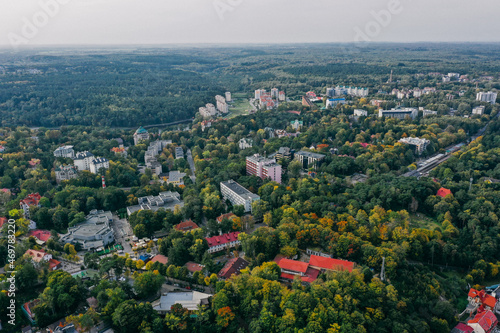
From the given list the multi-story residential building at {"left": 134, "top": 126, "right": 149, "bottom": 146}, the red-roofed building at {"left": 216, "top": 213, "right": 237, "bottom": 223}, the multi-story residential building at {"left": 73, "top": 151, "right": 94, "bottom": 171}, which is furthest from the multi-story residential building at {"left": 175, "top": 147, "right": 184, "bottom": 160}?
the red-roofed building at {"left": 216, "top": 213, "right": 237, "bottom": 223}

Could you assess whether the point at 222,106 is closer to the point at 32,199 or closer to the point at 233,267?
the point at 32,199

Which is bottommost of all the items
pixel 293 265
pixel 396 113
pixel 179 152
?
pixel 293 265

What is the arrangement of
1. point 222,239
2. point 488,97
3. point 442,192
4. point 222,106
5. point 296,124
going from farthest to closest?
point 222,106, point 488,97, point 296,124, point 442,192, point 222,239


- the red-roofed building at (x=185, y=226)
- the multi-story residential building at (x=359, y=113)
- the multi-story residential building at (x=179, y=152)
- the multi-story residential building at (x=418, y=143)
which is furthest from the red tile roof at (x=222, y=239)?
the multi-story residential building at (x=359, y=113)

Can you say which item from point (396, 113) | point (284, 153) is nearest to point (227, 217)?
point (284, 153)

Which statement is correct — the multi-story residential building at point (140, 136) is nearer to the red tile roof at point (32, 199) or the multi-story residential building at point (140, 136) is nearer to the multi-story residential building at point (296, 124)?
the red tile roof at point (32, 199)

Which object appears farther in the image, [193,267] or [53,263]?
[53,263]

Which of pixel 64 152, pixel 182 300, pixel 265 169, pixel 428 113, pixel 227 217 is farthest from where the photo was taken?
pixel 428 113

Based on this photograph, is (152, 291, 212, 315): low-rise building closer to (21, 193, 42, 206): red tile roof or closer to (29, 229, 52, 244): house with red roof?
(29, 229, 52, 244): house with red roof
